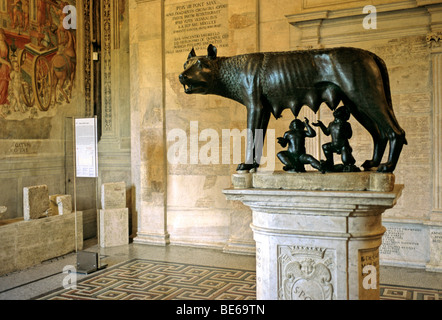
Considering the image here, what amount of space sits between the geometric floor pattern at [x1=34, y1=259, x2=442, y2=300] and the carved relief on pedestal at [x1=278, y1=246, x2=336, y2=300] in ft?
6.12

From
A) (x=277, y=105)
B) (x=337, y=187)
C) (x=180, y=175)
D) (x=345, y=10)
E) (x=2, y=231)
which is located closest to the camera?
(x=337, y=187)

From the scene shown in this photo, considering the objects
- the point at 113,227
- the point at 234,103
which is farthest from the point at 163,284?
the point at 234,103

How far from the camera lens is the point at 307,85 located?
3119 millimetres

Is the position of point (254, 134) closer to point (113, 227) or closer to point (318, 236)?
point (318, 236)

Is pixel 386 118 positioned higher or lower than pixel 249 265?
higher

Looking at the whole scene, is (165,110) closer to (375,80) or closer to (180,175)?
(180,175)

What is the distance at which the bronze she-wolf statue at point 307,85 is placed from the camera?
2949 millimetres

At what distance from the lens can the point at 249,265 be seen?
6.30m

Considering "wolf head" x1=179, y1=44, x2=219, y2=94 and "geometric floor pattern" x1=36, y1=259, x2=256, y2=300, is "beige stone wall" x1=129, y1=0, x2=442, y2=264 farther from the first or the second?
"wolf head" x1=179, y1=44, x2=219, y2=94

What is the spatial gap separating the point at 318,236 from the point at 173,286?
287cm

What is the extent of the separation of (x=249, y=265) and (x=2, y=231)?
364 centimetres

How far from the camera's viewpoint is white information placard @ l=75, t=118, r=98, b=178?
593 centimetres
